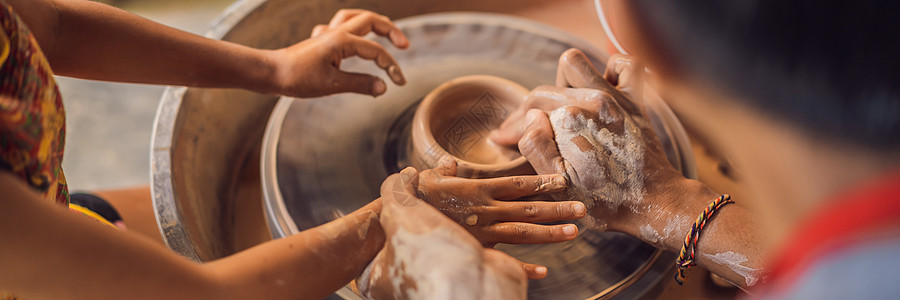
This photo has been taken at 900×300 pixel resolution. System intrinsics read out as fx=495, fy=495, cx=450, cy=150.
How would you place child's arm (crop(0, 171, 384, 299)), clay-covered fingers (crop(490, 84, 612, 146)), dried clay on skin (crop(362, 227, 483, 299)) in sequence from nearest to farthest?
child's arm (crop(0, 171, 384, 299)) → dried clay on skin (crop(362, 227, 483, 299)) → clay-covered fingers (crop(490, 84, 612, 146))

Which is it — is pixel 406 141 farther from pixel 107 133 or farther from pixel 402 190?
pixel 107 133

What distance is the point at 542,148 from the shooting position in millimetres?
1080

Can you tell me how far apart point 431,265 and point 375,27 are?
0.98m

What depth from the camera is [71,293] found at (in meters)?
0.64

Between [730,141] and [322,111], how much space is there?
1.14 meters

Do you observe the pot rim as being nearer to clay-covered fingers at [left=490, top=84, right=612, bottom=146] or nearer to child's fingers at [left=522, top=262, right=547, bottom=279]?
clay-covered fingers at [left=490, top=84, right=612, bottom=146]

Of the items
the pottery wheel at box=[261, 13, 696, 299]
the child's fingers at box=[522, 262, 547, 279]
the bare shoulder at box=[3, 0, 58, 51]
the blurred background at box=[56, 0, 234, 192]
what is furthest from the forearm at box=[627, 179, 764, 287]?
the blurred background at box=[56, 0, 234, 192]

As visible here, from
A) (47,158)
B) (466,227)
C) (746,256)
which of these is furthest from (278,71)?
(746,256)

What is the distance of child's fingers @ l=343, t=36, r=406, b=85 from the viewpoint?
1.33 metres

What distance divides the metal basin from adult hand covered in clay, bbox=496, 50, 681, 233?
0.21 metres

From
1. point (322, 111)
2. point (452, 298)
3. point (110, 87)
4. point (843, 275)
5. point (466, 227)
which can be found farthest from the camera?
point (110, 87)

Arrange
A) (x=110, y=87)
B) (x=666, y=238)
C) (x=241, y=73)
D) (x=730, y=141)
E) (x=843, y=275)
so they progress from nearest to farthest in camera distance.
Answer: (x=843, y=275)
(x=730, y=141)
(x=666, y=238)
(x=241, y=73)
(x=110, y=87)

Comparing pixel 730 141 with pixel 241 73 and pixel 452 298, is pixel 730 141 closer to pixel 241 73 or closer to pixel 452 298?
pixel 452 298

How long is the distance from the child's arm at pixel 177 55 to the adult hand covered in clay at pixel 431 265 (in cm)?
54
